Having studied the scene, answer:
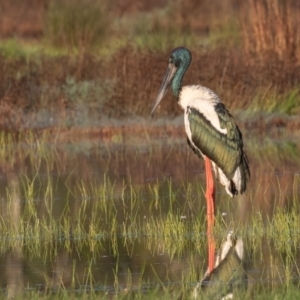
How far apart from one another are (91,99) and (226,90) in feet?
5.65

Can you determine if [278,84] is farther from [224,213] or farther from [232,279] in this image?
Result: [232,279]

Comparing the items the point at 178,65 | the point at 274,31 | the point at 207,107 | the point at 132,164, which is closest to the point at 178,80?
the point at 178,65

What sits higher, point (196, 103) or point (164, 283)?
point (196, 103)

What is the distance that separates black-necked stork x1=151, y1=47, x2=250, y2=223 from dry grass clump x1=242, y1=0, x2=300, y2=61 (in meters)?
6.41

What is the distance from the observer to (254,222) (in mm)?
9297

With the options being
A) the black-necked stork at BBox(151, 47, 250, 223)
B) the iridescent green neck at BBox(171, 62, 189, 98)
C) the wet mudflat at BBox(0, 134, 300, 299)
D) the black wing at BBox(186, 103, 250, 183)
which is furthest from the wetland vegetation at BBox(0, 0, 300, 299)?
the iridescent green neck at BBox(171, 62, 189, 98)

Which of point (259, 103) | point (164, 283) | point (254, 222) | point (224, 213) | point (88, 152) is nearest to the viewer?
point (164, 283)

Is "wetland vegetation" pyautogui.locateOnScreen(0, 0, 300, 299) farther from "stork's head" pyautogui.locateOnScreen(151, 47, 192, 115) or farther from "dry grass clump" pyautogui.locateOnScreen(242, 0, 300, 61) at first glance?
"stork's head" pyautogui.locateOnScreen(151, 47, 192, 115)

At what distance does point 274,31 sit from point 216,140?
713 centimetres

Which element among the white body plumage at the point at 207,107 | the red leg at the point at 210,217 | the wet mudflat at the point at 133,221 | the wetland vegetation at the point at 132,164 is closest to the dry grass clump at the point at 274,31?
the wetland vegetation at the point at 132,164

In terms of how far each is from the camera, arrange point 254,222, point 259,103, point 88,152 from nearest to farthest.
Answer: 1. point 254,222
2. point 88,152
3. point 259,103

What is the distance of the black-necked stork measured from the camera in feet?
34.2

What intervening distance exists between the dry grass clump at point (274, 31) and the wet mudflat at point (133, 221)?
2417 millimetres

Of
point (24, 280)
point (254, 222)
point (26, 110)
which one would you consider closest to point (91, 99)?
point (26, 110)
